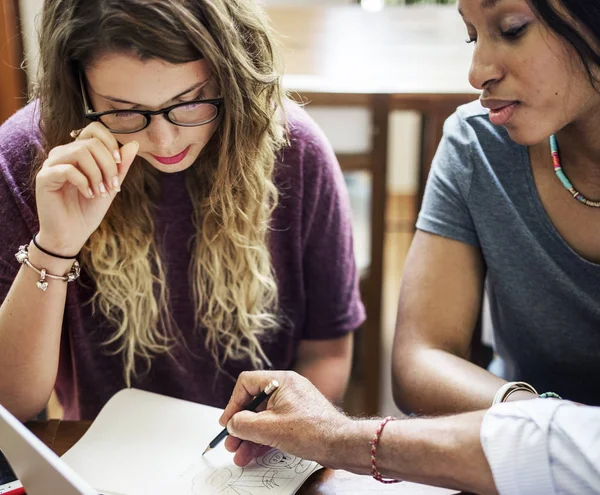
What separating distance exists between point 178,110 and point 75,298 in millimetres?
388

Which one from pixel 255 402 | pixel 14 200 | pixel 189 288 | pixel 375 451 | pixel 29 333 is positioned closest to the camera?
pixel 375 451

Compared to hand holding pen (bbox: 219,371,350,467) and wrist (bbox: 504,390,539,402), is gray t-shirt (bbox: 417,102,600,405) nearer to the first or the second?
wrist (bbox: 504,390,539,402)

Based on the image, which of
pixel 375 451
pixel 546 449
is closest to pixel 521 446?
pixel 546 449

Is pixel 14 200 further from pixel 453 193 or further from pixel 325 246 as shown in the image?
pixel 453 193

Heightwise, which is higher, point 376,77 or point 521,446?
point 376,77

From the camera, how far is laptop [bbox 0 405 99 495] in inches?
28.5

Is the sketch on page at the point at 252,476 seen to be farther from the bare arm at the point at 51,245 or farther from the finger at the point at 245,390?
the bare arm at the point at 51,245

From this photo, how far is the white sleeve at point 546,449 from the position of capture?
0.78 metres

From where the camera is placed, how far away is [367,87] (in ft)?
5.75

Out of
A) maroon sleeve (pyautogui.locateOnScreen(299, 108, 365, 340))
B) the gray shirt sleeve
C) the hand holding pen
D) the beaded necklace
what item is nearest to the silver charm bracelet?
the hand holding pen

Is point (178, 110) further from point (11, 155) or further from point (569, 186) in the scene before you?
point (569, 186)

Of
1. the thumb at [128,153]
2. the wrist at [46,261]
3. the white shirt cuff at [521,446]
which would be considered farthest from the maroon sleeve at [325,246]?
the white shirt cuff at [521,446]

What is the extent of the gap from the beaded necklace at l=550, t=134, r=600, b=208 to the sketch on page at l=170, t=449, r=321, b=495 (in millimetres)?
570

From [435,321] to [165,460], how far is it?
0.47 meters
